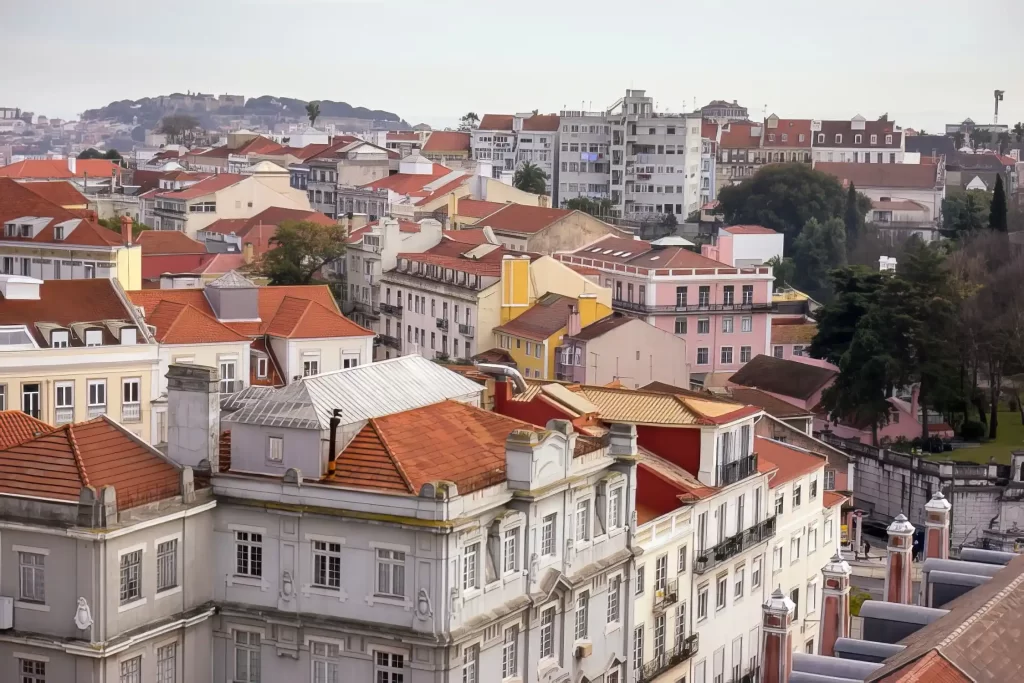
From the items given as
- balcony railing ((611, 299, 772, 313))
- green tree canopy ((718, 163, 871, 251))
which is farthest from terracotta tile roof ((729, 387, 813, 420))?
green tree canopy ((718, 163, 871, 251))

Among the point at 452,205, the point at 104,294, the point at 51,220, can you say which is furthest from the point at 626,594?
the point at 452,205

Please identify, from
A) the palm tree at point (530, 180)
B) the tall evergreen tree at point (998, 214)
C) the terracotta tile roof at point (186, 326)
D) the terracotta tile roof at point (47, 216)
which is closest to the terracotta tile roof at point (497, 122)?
the palm tree at point (530, 180)

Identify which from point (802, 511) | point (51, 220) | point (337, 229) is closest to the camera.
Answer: point (802, 511)

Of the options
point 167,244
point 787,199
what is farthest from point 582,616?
point 787,199

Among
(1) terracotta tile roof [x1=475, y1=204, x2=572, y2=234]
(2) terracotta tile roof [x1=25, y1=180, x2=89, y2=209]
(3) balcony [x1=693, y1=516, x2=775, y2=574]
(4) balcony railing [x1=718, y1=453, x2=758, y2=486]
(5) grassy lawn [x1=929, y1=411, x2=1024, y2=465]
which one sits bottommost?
(5) grassy lawn [x1=929, y1=411, x2=1024, y2=465]

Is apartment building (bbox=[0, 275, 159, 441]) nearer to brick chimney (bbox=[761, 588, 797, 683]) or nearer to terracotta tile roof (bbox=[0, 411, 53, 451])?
terracotta tile roof (bbox=[0, 411, 53, 451])

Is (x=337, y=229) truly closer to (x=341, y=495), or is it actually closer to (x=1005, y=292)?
(x=1005, y=292)
